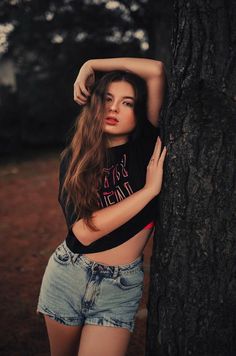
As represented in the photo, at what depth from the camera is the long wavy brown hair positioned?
2215mm

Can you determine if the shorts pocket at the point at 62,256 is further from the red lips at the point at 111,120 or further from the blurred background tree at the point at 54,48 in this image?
the blurred background tree at the point at 54,48

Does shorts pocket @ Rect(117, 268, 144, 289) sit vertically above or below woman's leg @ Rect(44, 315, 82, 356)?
above

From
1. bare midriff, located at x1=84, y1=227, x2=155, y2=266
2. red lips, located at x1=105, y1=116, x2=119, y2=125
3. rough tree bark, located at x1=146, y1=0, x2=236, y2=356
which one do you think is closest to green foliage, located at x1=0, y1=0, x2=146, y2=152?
red lips, located at x1=105, y1=116, x2=119, y2=125

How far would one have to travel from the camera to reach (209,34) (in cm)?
176

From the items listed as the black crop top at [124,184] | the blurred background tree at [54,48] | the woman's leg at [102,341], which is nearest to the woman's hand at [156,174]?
the black crop top at [124,184]

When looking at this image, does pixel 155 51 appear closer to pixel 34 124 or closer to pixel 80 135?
pixel 34 124

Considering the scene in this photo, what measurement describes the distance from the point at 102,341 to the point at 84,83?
152 centimetres

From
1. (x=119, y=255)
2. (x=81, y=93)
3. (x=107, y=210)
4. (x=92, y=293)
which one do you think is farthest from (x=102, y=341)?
(x=81, y=93)

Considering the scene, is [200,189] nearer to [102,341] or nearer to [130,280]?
[130,280]

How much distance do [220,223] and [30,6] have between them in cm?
987

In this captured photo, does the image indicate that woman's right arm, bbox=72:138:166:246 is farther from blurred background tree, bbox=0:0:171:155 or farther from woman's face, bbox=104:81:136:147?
blurred background tree, bbox=0:0:171:155

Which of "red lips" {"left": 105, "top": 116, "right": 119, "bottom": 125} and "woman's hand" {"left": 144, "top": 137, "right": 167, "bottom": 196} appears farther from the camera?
"red lips" {"left": 105, "top": 116, "right": 119, "bottom": 125}

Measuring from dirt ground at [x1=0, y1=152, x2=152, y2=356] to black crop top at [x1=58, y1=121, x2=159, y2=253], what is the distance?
1585 millimetres

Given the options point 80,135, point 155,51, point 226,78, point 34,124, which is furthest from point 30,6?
point 226,78
